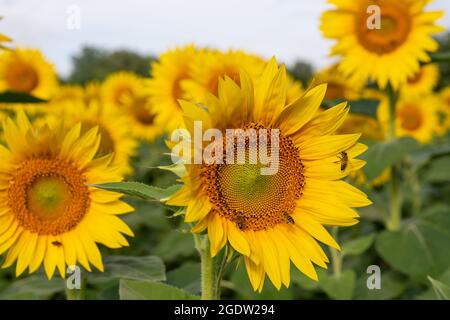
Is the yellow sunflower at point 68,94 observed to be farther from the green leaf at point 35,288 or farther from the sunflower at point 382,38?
the green leaf at point 35,288

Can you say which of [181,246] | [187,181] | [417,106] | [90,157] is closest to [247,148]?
[187,181]

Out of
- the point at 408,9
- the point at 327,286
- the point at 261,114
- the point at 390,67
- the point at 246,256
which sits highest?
the point at 408,9

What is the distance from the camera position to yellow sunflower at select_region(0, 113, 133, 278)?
2.22m

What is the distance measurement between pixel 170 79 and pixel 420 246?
2.17 meters

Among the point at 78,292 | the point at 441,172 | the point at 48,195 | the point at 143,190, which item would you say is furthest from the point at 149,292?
the point at 441,172

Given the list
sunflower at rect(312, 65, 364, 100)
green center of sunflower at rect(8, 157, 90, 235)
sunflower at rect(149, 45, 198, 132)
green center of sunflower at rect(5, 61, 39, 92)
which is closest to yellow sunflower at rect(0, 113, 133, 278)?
green center of sunflower at rect(8, 157, 90, 235)

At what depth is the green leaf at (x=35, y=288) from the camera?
2.36 metres

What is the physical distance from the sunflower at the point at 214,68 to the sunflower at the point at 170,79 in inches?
22.3

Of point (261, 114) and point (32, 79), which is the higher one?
point (32, 79)

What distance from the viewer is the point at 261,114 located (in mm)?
1846

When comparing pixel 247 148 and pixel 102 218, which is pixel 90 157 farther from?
pixel 247 148

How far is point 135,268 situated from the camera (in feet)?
7.74
